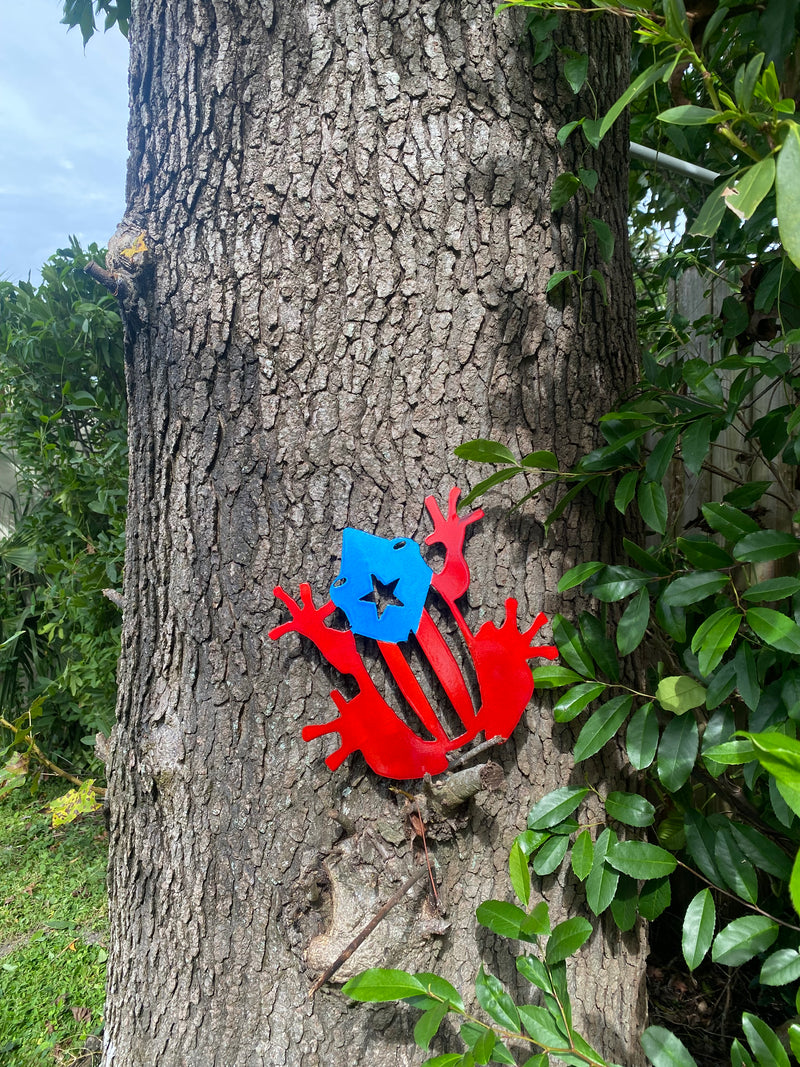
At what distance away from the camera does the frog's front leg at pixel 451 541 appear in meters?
0.98

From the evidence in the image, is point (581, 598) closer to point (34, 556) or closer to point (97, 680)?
point (97, 680)

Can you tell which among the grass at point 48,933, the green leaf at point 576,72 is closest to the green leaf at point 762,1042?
the green leaf at point 576,72

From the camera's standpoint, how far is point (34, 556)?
3.12m

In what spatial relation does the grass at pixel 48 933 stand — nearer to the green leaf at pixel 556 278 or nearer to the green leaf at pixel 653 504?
the green leaf at pixel 653 504

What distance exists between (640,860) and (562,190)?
3.29ft

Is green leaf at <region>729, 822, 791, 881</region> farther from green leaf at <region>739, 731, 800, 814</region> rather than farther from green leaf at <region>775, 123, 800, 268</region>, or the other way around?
green leaf at <region>775, 123, 800, 268</region>

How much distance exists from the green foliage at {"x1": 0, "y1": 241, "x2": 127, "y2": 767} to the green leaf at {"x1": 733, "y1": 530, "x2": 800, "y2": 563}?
2342 mm

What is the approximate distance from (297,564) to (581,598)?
469mm

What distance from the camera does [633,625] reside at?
0.97 m

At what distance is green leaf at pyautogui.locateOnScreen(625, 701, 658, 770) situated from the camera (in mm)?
956

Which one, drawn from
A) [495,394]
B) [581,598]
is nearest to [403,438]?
[495,394]

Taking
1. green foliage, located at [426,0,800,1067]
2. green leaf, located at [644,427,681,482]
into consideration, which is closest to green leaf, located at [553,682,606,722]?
green foliage, located at [426,0,800,1067]

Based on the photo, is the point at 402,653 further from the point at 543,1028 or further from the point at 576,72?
the point at 576,72

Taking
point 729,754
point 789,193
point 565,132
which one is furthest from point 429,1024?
point 565,132
